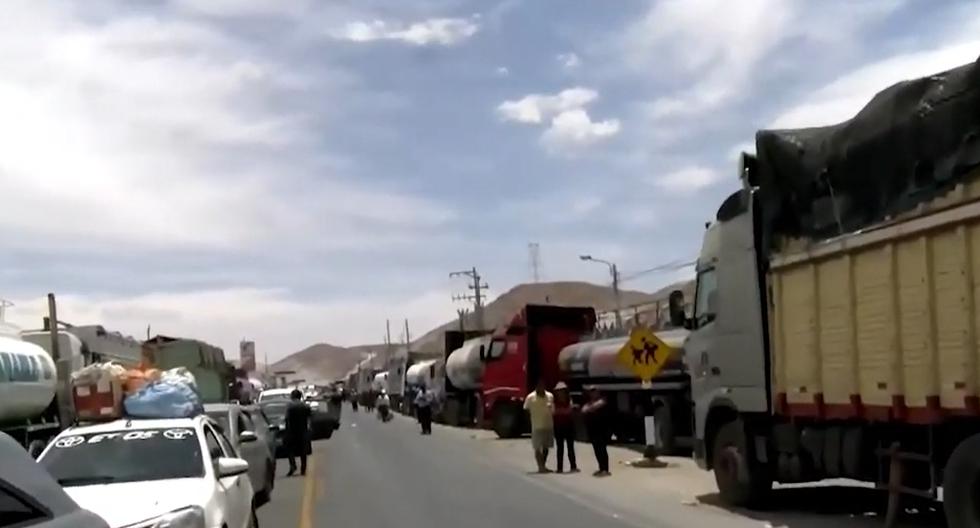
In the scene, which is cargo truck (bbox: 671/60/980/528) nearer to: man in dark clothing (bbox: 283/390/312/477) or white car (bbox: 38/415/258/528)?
white car (bbox: 38/415/258/528)

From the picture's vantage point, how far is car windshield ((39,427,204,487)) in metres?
10.3

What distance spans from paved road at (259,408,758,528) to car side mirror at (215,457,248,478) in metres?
5.36

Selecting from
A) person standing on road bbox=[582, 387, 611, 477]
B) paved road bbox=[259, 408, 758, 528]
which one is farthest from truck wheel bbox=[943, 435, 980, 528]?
person standing on road bbox=[582, 387, 611, 477]

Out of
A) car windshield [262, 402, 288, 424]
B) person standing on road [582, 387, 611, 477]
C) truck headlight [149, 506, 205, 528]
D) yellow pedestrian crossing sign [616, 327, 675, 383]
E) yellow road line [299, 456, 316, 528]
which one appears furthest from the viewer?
car windshield [262, 402, 288, 424]

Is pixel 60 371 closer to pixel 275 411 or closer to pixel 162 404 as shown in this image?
pixel 275 411

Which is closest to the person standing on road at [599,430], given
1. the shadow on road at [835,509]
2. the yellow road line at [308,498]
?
the shadow on road at [835,509]

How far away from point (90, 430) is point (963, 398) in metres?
7.50

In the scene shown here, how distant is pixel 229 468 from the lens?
10320 millimetres

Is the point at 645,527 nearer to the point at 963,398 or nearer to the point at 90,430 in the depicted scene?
the point at 963,398

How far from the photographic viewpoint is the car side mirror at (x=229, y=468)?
33.7 feet

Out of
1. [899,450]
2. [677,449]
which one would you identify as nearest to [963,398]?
[899,450]

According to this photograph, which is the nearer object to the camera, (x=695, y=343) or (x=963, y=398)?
(x=963, y=398)

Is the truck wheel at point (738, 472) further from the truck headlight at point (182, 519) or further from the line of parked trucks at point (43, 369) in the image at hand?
the truck headlight at point (182, 519)

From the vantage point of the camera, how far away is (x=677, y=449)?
2784cm
